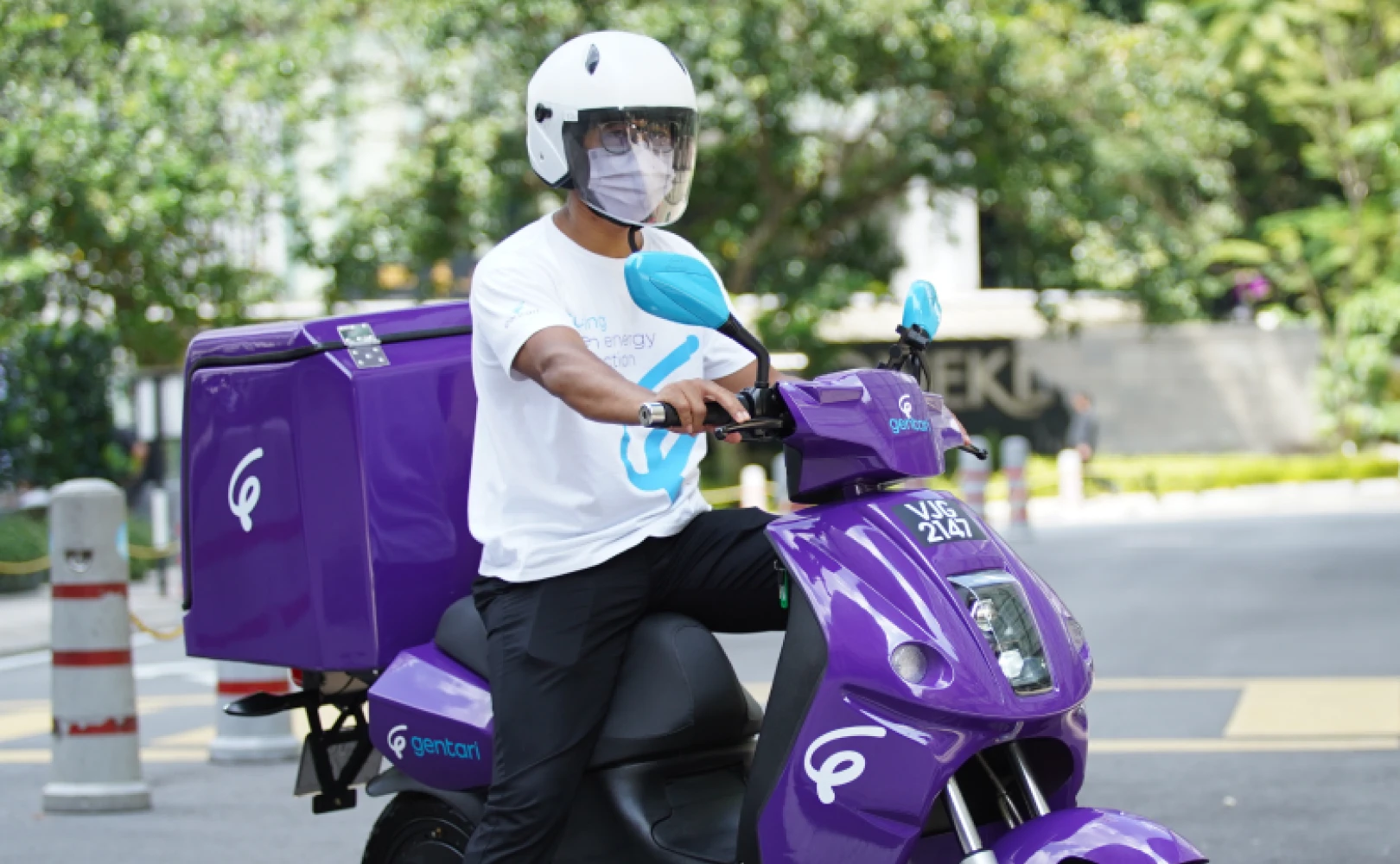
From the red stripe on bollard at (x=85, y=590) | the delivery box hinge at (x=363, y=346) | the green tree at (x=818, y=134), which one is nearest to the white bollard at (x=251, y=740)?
the red stripe on bollard at (x=85, y=590)

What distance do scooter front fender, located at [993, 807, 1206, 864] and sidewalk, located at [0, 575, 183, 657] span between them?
10.7 m

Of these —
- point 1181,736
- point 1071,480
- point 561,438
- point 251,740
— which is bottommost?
point 1071,480

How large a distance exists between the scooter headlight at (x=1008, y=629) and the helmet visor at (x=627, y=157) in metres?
0.98

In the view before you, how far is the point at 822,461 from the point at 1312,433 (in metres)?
32.9

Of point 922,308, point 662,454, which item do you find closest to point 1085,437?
point 922,308

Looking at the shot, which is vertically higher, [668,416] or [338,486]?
[668,416]

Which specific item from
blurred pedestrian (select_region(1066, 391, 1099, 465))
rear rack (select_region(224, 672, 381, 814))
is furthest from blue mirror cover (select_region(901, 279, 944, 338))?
blurred pedestrian (select_region(1066, 391, 1099, 465))

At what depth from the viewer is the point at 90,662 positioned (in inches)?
284

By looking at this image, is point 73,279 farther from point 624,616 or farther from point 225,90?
point 624,616

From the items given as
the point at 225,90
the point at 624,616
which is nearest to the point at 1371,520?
the point at 225,90

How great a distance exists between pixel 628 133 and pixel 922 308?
676mm

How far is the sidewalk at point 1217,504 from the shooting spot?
2464 cm

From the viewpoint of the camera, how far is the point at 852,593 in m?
3.32

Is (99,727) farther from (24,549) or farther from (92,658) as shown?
(24,549)
